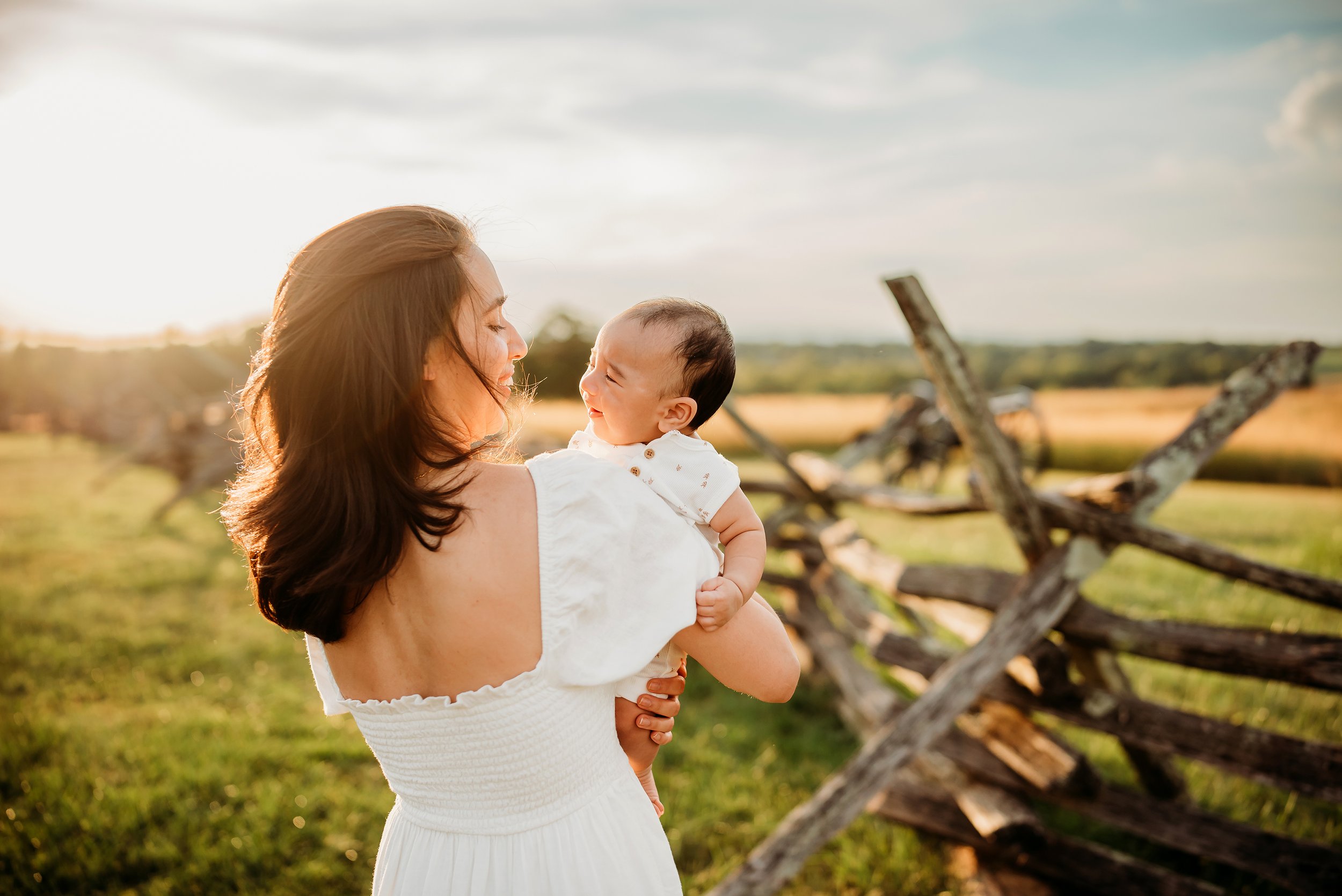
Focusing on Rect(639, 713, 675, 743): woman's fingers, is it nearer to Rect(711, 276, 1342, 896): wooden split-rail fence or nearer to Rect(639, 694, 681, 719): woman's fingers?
Rect(639, 694, 681, 719): woman's fingers

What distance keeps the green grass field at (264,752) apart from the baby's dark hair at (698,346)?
2.81 meters

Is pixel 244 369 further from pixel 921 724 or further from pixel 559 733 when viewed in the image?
pixel 559 733

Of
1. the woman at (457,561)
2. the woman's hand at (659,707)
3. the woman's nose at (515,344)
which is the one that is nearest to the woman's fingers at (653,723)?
the woman's hand at (659,707)

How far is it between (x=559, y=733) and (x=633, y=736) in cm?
26

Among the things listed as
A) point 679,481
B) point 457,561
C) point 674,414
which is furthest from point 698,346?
point 457,561

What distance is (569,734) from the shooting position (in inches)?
54.7

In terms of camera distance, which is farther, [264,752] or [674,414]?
[264,752]

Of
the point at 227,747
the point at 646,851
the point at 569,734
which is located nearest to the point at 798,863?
the point at 646,851

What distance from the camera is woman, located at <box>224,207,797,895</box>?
1271mm

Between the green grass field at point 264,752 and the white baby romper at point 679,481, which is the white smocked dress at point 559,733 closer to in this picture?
the white baby romper at point 679,481

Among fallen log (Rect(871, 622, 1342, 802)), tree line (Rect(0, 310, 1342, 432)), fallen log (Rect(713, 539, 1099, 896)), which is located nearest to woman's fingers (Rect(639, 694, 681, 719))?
fallen log (Rect(713, 539, 1099, 896))

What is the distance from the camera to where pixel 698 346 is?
5.61ft

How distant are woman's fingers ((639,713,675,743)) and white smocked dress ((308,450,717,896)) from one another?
0.23 ft

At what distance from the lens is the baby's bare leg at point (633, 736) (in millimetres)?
1569
